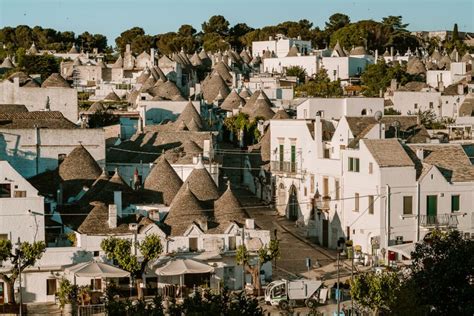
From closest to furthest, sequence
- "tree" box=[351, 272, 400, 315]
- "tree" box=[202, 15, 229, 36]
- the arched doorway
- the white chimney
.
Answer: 1. "tree" box=[351, 272, 400, 315]
2. the white chimney
3. the arched doorway
4. "tree" box=[202, 15, 229, 36]

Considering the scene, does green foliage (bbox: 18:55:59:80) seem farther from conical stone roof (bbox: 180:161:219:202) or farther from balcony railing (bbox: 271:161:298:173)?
conical stone roof (bbox: 180:161:219:202)

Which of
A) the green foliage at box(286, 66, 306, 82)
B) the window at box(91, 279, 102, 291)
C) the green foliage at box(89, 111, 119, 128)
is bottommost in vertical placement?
the window at box(91, 279, 102, 291)

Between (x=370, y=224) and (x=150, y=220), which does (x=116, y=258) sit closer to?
(x=150, y=220)

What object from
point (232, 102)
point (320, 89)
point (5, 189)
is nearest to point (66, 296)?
point (5, 189)

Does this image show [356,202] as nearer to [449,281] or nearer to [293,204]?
[293,204]

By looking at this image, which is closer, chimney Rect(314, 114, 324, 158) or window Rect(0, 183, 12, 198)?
window Rect(0, 183, 12, 198)

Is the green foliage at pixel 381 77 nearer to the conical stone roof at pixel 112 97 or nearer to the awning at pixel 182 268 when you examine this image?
the conical stone roof at pixel 112 97

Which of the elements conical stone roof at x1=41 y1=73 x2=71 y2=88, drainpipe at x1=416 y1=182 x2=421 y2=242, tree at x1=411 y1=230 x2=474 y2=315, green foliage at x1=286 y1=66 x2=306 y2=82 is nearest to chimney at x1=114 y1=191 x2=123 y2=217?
drainpipe at x1=416 y1=182 x2=421 y2=242
